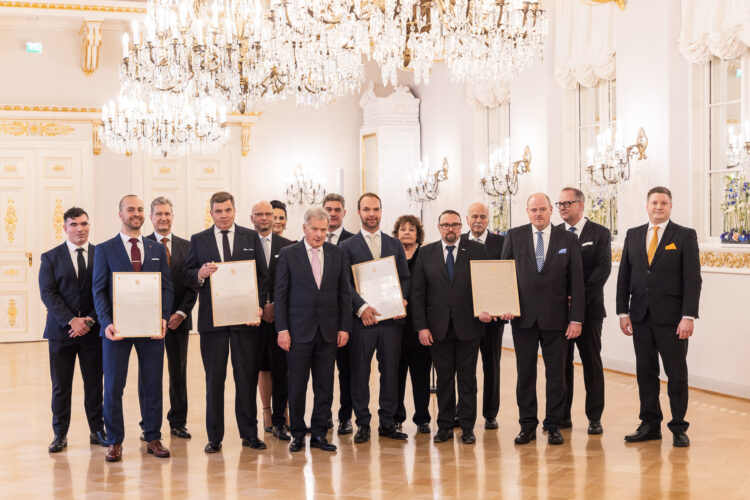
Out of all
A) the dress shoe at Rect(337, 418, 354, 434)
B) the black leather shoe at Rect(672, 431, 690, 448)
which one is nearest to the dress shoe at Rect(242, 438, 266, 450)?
the dress shoe at Rect(337, 418, 354, 434)

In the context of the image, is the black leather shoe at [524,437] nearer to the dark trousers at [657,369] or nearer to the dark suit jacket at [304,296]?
the dark trousers at [657,369]

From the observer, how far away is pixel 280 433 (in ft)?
20.1

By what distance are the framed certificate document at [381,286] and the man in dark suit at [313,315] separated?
0.14m

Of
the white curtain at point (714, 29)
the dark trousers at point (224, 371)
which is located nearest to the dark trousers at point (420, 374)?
the dark trousers at point (224, 371)

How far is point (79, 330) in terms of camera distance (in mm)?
5676

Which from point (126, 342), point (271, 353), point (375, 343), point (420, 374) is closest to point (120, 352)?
point (126, 342)

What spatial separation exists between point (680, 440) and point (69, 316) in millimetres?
4096

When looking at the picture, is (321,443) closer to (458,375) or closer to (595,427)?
(458,375)

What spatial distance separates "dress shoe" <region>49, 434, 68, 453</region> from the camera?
5828 mm

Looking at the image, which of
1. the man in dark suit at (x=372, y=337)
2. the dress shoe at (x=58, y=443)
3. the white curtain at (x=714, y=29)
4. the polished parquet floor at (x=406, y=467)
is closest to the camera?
the polished parquet floor at (x=406, y=467)

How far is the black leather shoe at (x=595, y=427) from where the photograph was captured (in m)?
6.14

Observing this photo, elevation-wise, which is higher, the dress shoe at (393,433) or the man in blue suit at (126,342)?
the man in blue suit at (126,342)

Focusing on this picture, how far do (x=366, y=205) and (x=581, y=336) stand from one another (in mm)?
1803

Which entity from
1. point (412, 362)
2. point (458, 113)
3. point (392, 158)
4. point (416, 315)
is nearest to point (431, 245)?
point (416, 315)
